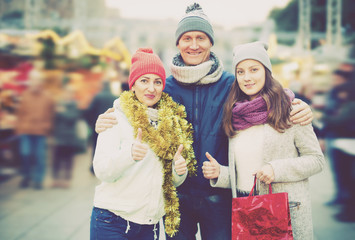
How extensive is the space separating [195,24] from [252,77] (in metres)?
0.55

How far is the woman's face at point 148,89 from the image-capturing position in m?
1.94

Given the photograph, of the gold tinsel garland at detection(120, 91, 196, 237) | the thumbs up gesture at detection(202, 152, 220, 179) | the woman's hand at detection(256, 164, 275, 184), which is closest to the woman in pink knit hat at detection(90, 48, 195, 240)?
the gold tinsel garland at detection(120, 91, 196, 237)

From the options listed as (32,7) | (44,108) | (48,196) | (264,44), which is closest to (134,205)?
(264,44)

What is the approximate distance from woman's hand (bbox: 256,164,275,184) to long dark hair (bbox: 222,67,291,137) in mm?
234

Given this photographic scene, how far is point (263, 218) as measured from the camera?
5.58 ft

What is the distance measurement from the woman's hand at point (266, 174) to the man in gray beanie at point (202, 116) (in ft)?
1.17

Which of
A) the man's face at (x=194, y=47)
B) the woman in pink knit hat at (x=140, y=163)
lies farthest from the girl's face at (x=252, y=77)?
the woman in pink knit hat at (x=140, y=163)

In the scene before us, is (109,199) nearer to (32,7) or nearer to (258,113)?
(258,113)

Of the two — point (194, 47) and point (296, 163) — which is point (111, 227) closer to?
point (296, 163)

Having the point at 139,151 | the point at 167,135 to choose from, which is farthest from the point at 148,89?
the point at 139,151

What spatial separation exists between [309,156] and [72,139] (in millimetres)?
5036

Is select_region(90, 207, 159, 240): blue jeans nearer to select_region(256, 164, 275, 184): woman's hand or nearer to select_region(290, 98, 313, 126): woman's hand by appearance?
select_region(256, 164, 275, 184): woman's hand

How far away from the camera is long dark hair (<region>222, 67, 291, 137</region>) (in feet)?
6.08

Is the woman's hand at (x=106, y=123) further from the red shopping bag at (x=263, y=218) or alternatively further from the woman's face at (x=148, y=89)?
the red shopping bag at (x=263, y=218)
